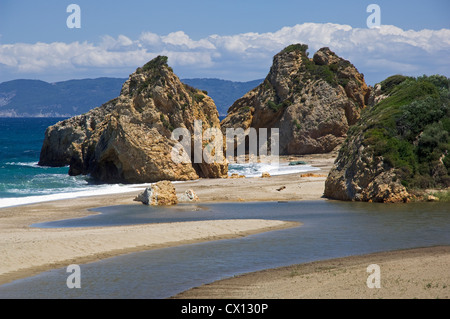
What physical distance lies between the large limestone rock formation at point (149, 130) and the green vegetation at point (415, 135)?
40.9 ft

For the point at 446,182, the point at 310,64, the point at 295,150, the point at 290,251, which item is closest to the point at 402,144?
the point at 446,182

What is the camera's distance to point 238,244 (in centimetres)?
1823

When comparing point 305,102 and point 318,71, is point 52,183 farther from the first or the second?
point 318,71

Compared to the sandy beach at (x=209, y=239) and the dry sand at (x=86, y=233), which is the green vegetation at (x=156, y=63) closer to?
the dry sand at (x=86, y=233)

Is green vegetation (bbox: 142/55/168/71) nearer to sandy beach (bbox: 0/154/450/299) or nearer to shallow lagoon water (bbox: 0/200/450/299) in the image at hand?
sandy beach (bbox: 0/154/450/299)

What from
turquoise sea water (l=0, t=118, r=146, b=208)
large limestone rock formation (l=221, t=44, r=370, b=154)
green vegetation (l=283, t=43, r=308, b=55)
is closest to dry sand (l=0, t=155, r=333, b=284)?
turquoise sea water (l=0, t=118, r=146, b=208)

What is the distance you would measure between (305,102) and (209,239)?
147 feet

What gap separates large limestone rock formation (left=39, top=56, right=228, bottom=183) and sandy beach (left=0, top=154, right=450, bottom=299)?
864 centimetres

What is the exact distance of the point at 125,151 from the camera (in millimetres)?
37625

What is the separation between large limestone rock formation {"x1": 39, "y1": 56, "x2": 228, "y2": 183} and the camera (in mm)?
37719

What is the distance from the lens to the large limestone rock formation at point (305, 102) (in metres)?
60.6

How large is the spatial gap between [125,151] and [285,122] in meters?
28.5

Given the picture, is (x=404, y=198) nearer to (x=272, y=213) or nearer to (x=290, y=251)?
(x=272, y=213)

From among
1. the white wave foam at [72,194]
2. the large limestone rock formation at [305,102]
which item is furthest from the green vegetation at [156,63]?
the large limestone rock formation at [305,102]
